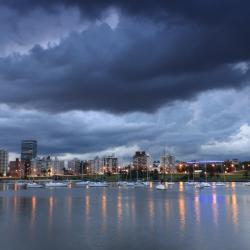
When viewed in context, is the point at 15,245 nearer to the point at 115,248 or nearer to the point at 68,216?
the point at 115,248

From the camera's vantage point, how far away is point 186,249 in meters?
46.7

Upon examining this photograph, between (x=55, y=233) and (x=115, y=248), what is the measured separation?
14084 millimetres

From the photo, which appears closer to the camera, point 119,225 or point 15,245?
point 15,245

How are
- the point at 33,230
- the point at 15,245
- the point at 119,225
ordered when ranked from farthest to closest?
1. the point at 119,225
2. the point at 33,230
3. the point at 15,245

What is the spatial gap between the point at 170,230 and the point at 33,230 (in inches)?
711

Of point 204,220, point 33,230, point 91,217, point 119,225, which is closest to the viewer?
point 33,230

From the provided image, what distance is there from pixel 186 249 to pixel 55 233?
19.4 metres

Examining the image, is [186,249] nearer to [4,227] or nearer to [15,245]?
[15,245]

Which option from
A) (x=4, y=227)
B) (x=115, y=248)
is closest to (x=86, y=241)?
(x=115, y=248)

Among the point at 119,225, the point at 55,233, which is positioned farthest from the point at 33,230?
the point at 119,225

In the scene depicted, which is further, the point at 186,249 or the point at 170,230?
the point at 170,230

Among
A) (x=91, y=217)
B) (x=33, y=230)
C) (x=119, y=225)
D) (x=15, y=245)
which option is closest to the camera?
(x=15, y=245)

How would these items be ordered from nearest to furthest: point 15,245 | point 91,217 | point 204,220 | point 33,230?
point 15,245, point 33,230, point 204,220, point 91,217

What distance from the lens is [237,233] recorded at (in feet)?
191
